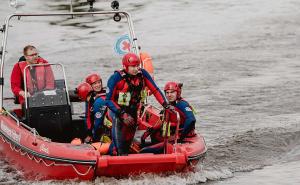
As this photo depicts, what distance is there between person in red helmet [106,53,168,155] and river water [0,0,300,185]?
1.59 ft

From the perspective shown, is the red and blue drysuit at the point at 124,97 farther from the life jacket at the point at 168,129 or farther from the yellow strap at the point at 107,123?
the yellow strap at the point at 107,123

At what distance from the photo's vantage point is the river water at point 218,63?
8.80 metres

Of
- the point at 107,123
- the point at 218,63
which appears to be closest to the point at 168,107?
the point at 107,123

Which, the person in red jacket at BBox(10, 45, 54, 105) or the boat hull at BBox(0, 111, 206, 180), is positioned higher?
the person in red jacket at BBox(10, 45, 54, 105)

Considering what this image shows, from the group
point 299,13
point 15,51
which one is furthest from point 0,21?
point 299,13

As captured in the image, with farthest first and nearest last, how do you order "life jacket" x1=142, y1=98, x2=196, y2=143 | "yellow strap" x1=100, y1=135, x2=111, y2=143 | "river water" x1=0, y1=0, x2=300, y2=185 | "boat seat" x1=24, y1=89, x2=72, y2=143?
"river water" x1=0, y1=0, x2=300, y2=185 < "boat seat" x1=24, y1=89, x2=72, y2=143 < "yellow strap" x1=100, y1=135, x2=111, y2=143 < "life jacket" x1=142, y1=98, x2=196, y2=143

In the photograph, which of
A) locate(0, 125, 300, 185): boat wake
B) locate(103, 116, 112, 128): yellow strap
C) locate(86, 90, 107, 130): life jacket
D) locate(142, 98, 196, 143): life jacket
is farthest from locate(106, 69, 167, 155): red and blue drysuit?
locate(86, 90, 107, 130): life jacket

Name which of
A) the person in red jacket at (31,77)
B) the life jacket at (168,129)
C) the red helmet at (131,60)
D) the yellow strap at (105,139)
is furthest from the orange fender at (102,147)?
the person in red jacket at (31,77)

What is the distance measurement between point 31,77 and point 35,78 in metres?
0.05

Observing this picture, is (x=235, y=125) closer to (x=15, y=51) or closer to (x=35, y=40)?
(x=15, y=51)

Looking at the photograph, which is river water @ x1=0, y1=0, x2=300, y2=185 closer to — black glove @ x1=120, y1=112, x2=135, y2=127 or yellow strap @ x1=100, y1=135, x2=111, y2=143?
black glove @ x1=120, y1=112, x2=135, y2=127

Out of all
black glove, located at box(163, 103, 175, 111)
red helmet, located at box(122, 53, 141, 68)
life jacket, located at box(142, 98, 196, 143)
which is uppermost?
red helmet, located at box(122, 53, 141, 68)

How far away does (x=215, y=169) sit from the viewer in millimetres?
8391

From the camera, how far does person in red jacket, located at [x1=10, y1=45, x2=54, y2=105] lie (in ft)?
28.2
